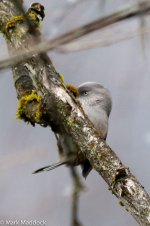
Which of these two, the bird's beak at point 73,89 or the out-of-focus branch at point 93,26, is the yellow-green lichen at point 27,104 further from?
the out-of-focus branch at point 93,26

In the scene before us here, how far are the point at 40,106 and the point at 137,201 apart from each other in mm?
922

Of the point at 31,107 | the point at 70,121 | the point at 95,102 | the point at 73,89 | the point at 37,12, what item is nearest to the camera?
the point at 70,121

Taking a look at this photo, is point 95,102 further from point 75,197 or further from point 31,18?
point 75,197

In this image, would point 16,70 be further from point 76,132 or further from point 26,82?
point 76,132

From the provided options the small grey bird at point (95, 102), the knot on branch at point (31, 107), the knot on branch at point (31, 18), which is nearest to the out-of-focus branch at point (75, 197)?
the knot on branch at point (31, 107)

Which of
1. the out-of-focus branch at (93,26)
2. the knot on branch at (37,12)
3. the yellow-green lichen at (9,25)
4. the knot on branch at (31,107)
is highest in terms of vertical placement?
the knot on branch at (37,12)

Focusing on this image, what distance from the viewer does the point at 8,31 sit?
9.83 feet

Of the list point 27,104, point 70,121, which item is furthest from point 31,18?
point 70,121

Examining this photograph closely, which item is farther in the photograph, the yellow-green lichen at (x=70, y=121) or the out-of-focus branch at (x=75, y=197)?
the yellow-green lichen at (x=70, y=121)

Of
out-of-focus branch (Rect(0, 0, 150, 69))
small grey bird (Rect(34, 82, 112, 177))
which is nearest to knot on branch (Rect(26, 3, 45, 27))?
small grey bird (Rect(34, 82, 112, 177))

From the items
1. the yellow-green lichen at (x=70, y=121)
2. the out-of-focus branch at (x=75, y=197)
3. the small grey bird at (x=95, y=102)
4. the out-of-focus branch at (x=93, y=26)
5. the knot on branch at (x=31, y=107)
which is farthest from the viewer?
the small grey bird at (x=95, y=102)

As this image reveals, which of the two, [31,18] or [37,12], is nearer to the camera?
[31,18]

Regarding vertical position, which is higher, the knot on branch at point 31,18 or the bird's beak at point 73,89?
the knot on branch at point 31,18

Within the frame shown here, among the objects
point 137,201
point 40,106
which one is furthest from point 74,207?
point 40,106
